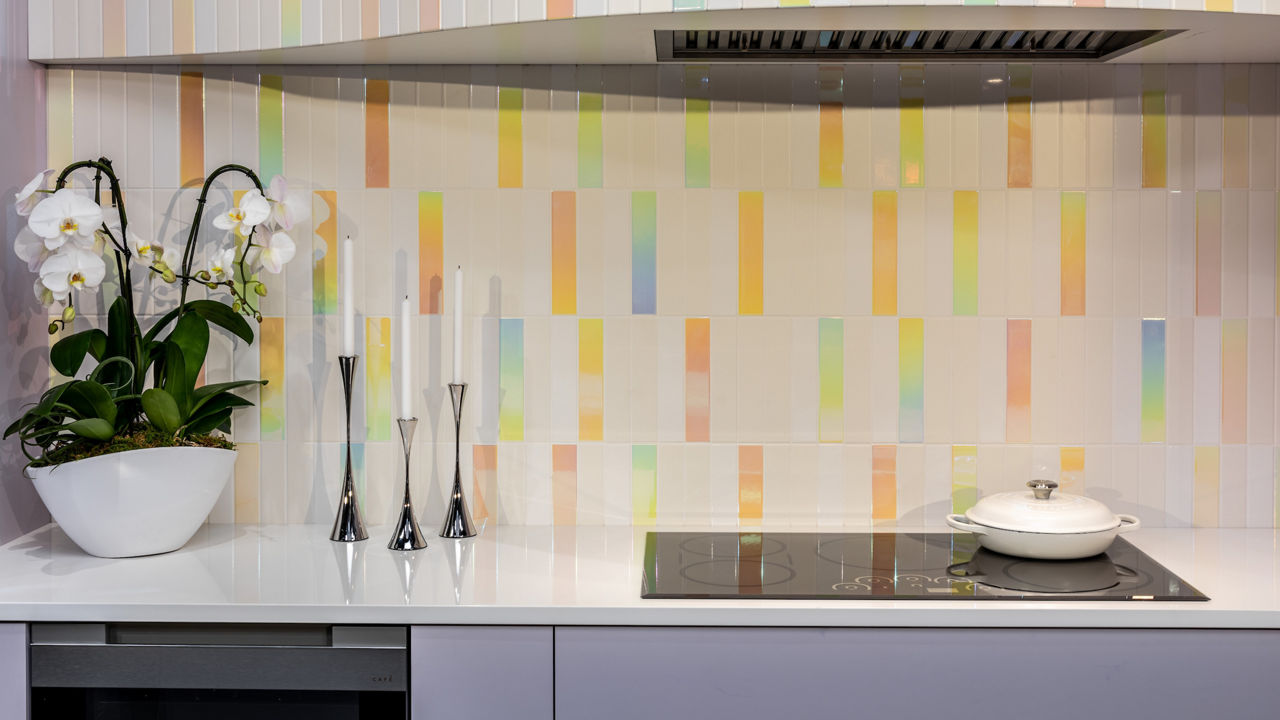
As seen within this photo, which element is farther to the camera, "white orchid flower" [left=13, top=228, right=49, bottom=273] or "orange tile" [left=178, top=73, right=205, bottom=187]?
"orange tile" [left=178, top=73, right=205, bottom=187]

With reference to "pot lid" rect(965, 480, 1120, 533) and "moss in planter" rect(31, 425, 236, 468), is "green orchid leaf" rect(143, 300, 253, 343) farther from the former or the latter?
"pot lid" rect(965, 480, 1120, 533)

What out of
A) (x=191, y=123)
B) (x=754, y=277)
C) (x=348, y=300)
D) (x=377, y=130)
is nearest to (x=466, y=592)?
(x=348, y=300)

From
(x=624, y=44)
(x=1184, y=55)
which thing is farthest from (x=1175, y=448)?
(x=624, y=44)

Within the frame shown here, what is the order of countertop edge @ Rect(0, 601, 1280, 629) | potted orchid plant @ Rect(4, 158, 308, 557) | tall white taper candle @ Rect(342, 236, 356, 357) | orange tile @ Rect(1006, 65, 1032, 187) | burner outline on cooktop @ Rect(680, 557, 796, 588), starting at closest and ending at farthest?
countertop edge @ Rect(0, 601, 1280, 629), burner outline on cooktop @ Rect(680, 557, 796, 588), potted orchid plant @ Rect(4, 158, 308, 557), tall white taper candle @ Rect(342, 236, 356, 357), orange tile @ Rect(1006, 65, 1032, 187)

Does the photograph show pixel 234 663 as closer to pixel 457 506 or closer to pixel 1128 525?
pixel 457 506

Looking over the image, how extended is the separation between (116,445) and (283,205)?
457 mm

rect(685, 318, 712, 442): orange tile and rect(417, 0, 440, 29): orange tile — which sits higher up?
rect(417, 0, 440, 29): orange tile

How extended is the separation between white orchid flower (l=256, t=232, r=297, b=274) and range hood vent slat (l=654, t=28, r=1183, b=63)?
689 millimetres

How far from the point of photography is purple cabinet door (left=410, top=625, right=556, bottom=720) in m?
1.28

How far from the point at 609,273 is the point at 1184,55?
3.40 ft

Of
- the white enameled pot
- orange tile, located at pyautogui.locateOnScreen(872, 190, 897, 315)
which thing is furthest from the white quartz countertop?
orange tile, located at pyautogui.locateOnScreen(872, 190, 897, 315)

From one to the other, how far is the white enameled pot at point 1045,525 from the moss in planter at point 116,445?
1223mm

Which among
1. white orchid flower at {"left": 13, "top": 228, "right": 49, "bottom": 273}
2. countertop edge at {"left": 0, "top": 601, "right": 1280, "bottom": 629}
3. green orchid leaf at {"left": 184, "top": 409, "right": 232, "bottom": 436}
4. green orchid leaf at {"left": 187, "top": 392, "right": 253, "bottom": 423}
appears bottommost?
countertop edge at {"left": 0, "top": 601, "right": 1280, "bottom": 629}

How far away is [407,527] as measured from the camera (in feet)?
5.17
